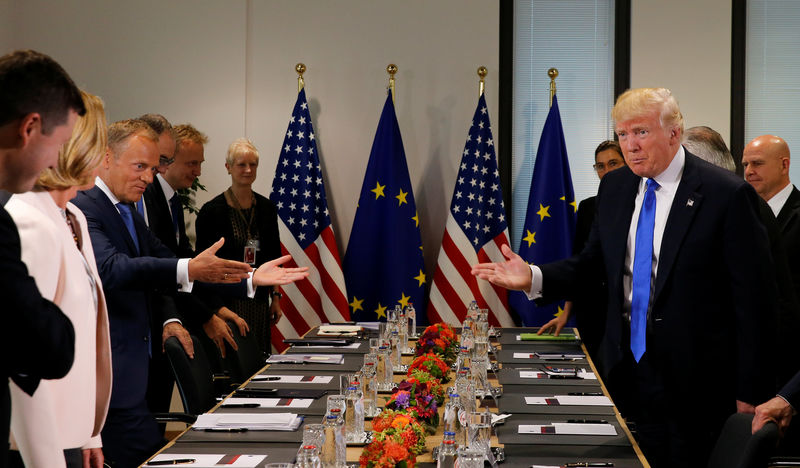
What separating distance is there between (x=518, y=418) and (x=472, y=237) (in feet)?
12.9

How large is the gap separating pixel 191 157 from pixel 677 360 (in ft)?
12.0

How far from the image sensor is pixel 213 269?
342 centimetres

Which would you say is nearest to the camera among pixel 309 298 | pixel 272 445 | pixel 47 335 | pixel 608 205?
pixel 47 335

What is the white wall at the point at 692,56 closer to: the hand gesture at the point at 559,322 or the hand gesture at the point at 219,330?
the hand gesture at the point at 559,322

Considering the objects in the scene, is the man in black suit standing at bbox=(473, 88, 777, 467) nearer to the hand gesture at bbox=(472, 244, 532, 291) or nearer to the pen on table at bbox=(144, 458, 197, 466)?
the hand gesture at bbox=(472, 244, 532, 291)

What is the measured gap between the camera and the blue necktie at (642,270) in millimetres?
3209

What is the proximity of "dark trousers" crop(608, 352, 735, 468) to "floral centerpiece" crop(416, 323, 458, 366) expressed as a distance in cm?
98

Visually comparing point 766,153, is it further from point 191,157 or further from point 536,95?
point 191,157

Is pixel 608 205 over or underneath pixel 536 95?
underneath

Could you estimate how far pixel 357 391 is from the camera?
2.63m

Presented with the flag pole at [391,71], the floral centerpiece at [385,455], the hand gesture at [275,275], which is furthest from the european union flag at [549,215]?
the floral centerpiece at [385,455]

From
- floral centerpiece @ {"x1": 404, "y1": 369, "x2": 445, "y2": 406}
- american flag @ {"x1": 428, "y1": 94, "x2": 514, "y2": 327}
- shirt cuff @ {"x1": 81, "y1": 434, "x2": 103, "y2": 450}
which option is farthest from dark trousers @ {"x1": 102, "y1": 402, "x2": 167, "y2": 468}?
american flag @ {"x1": 428, "y1": 94, "x2": 514, "y2": 327}

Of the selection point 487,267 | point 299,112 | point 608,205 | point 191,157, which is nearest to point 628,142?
point 608,205

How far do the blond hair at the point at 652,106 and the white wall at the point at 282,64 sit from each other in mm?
3771
